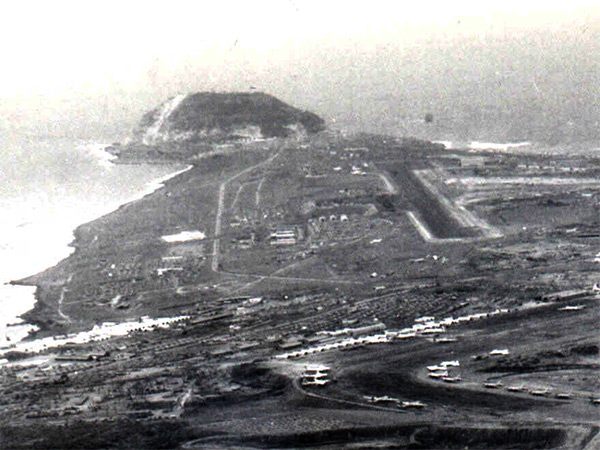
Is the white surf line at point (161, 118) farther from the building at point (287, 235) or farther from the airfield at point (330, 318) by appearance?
the building at point (287, 235)

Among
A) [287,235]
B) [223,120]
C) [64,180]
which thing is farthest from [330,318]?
[223,120]

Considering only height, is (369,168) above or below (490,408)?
above

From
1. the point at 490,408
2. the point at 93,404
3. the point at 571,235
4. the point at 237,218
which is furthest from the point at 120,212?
the point at 490,408

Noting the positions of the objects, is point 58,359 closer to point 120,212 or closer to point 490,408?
point 490,408

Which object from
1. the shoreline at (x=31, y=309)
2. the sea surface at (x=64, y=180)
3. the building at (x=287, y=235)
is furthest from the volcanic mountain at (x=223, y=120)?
the building at (x=287, y=235)

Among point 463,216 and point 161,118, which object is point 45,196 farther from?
point 463,216

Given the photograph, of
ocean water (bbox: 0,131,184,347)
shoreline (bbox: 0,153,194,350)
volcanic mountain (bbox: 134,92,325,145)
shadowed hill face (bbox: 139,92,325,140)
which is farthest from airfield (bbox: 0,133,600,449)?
shadowed hill face (bbox: 139,92,325,140)
